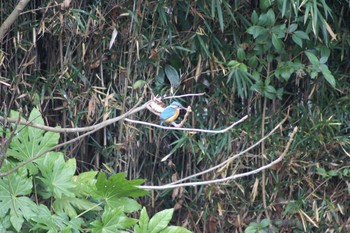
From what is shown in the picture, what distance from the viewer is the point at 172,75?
151 inches

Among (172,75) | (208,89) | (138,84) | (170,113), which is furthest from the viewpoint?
(208,89)

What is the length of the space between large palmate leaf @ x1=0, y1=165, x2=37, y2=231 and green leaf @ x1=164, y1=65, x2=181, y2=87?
1.03 m

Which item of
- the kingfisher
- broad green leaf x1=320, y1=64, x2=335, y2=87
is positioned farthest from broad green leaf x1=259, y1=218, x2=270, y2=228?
the kingfisher

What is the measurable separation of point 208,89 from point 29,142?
44.7 inches

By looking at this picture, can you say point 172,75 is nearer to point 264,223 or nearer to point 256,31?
point 256,31

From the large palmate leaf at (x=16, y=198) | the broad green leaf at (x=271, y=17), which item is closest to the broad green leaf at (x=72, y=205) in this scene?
the large palmate leaf at (x=16, y=198)

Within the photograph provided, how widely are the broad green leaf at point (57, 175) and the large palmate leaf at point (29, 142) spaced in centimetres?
5

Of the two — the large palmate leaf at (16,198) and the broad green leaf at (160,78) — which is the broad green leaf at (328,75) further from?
the large palmate leaf at (16,198)

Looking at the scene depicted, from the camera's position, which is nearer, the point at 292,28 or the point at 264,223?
the point at 292,28

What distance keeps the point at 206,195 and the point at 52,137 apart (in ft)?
3.48

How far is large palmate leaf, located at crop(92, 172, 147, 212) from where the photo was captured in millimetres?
3098

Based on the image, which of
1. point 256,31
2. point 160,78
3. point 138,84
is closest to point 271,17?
point 256,31

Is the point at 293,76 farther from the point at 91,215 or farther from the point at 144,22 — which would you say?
the point at 91,215

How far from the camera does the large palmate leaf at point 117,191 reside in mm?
3098
